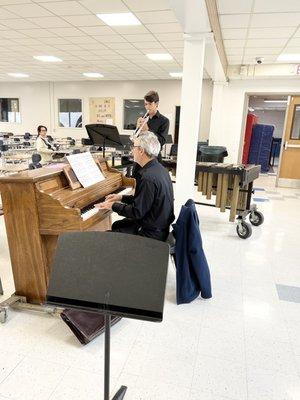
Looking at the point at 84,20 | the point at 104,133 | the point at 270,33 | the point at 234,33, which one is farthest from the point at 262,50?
the point at 104,133

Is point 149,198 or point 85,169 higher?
point 85,169

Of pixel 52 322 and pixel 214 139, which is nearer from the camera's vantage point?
pixel 52 322

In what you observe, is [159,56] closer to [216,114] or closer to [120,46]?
[120,46]

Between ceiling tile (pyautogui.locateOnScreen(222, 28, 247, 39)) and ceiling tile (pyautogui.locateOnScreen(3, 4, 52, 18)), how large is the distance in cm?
269

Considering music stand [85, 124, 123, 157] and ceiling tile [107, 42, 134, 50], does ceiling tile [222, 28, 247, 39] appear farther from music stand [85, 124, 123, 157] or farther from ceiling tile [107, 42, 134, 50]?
music stand [85, 124, 123, 157]

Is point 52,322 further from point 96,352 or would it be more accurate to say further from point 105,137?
point 105,137

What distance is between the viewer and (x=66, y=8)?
13.4ft

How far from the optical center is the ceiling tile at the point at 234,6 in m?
3.68

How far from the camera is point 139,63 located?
739 cm

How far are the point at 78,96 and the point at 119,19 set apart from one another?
6.63 metres

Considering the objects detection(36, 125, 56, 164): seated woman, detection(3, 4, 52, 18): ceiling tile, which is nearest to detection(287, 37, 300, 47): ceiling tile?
detection(3, 4, 52, 18): ceiling tile

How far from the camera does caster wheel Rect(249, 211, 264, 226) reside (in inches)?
168

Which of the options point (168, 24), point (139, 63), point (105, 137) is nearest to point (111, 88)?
point (139, 63)

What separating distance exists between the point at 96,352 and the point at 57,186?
114cm
